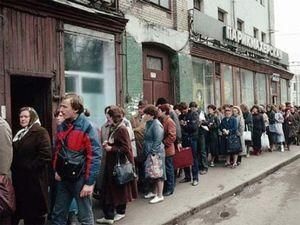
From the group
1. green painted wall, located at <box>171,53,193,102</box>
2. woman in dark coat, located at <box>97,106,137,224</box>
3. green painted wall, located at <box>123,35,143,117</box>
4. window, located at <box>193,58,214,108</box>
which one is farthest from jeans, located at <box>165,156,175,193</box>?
window, located at <box>193,58,214,108</box>

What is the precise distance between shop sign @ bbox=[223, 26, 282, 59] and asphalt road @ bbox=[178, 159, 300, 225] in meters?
8.17

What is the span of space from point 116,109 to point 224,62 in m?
11.6

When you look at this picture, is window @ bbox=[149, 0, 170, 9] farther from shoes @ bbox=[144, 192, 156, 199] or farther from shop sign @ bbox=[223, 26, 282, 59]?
shoes @ bbox=[144, 192, 156, 199]

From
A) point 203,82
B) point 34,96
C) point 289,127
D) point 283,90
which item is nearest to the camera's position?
point 34,96

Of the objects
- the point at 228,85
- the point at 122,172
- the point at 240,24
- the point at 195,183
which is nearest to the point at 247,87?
the point at 228,85

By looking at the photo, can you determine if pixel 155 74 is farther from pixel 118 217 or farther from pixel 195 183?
pixel 118 217

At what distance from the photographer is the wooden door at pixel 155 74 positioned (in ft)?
43.0

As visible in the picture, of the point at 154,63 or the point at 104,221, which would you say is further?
the point at 154,63

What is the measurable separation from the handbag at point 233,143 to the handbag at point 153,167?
4.71 metres

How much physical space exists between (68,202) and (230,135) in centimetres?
781

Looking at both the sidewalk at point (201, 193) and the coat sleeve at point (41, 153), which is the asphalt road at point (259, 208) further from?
the coat sleeve at point (41, 153)

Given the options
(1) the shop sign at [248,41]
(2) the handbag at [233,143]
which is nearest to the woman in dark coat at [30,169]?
(2) the handbag at [233,143]

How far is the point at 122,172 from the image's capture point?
22.1ft

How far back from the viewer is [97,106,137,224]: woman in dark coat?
22.4 ft
